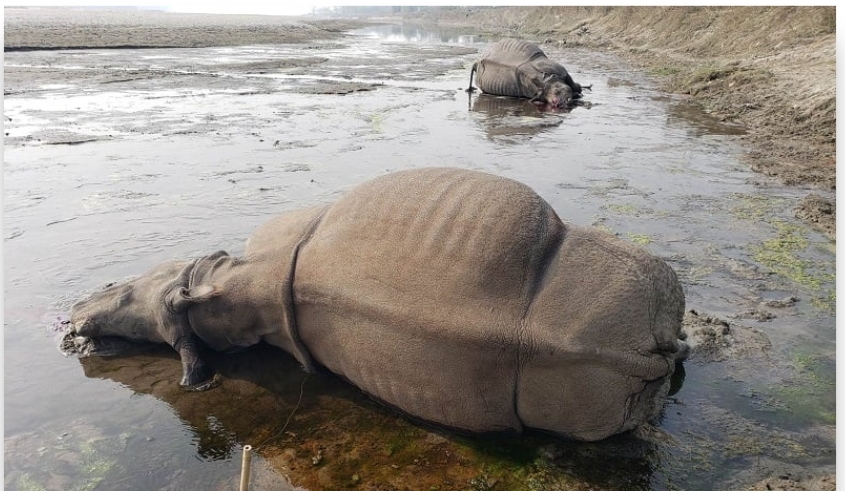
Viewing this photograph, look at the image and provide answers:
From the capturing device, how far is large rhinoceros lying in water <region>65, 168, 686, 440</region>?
9.69ft

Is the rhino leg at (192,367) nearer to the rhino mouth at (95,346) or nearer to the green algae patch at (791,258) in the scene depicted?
the rhino mouth at (95,346)

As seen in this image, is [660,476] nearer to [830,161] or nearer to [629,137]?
[830,161]

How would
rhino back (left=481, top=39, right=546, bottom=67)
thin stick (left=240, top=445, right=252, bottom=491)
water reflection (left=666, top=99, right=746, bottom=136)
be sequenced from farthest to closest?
rhino back (left=481, top=39, right=546, bottom=67) → water reflection (left=666, top=99, right=746, bottom=136) → thin stick (left=240, top=445, right=252, bottom=491)

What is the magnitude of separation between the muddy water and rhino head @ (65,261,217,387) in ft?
0.48

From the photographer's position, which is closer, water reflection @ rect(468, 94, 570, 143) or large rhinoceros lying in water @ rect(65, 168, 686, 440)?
large rhinoceros lying in water @ rect(65, 168, 686, 440)

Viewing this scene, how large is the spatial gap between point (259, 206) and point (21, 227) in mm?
2265

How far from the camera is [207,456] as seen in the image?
3322mm

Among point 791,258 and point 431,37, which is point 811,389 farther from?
point 431,37

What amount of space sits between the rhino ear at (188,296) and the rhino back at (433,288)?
2.26 feet

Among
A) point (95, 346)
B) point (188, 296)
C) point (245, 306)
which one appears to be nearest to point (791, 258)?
point (245, 306)

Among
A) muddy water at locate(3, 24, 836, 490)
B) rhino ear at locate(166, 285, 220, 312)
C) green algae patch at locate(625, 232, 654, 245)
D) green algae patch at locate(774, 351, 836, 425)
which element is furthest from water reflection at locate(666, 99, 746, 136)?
rhino ear at locate(166, 285, 220, 312)

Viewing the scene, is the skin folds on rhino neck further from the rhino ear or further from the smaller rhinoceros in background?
the smaller rhinoceros in background

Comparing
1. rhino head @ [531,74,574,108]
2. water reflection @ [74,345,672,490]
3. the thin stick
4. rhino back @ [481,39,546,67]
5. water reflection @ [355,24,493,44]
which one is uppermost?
water reflection @ [355,24,493,44]

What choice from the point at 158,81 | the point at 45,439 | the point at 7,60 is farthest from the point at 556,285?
the point at 7,60
